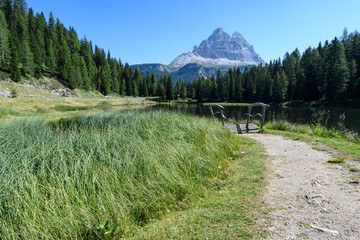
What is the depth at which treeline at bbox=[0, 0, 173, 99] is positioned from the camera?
5611 centimetres

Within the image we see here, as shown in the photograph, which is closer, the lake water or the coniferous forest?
the lake water

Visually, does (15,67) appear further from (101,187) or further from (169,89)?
(101,187)

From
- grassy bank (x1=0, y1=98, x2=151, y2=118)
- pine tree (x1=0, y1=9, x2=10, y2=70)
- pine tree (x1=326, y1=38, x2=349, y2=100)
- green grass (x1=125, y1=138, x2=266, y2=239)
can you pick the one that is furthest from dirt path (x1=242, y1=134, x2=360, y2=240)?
pine tree (x1=0, y1=9, x2=10, y2=70)

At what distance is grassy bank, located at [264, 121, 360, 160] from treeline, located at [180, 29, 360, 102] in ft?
165

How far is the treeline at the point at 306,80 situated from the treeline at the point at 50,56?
34.9 metres

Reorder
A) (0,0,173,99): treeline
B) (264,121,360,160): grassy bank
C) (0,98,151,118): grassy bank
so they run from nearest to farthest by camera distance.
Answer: (264,121,360,160): grassy bank, (0,98,151,118): grassy bank, (0,0,173,99): treeline

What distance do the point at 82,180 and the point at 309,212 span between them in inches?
161

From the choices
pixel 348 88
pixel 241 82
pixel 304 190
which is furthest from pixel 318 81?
pixel 304 190

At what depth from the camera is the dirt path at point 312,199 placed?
2482 millimetres

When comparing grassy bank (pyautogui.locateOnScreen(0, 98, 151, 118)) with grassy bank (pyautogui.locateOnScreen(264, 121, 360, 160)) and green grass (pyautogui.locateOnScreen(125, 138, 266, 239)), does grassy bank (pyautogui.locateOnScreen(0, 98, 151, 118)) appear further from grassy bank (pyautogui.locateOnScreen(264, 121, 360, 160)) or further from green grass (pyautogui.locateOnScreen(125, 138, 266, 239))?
grassy bank (pyautogui.locateOnScreen(264, 121, 360, 160))

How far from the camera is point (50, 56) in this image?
6856 centimetres

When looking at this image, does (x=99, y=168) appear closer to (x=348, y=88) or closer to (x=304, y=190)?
(x=304, y=190)

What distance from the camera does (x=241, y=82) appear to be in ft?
283

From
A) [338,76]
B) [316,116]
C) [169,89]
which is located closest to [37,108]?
[316,116]
